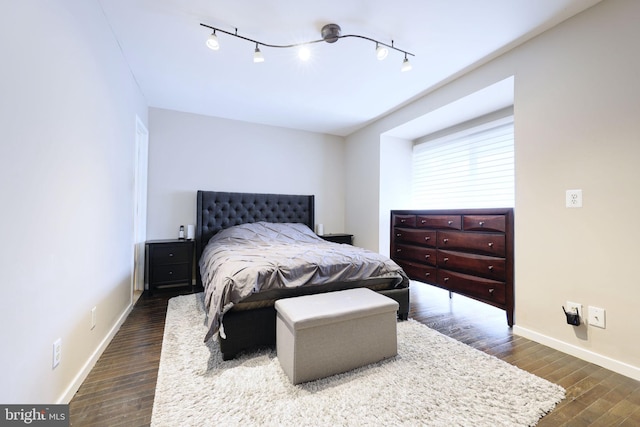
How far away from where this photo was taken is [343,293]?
2002 mm

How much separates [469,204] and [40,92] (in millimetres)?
3915

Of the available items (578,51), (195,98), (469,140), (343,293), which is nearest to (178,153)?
(195,98)

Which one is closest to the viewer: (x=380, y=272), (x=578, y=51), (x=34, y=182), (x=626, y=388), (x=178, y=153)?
(x=34, y=182)

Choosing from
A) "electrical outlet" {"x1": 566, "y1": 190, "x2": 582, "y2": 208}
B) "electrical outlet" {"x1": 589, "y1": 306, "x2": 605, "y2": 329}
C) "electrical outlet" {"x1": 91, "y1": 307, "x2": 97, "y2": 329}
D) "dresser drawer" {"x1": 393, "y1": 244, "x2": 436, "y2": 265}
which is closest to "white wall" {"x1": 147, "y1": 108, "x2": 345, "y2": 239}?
"dresser drawer" {"x1": 393, "y1": 244, "x2": 436, "y2": 265}

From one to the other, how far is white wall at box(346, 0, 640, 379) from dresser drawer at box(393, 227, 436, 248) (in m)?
0.91

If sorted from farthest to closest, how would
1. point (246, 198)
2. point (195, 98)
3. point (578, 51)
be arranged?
1. point (246, 198)
2. point (195, 98)
3. point (578, 51)

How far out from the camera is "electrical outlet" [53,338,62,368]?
131 cm

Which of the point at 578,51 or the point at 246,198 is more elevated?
the point at 578,51

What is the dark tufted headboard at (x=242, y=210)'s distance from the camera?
12.1 feet

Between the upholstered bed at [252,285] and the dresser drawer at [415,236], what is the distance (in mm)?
873

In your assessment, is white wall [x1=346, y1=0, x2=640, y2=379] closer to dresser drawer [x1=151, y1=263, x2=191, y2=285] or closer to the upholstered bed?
the upholstered bed

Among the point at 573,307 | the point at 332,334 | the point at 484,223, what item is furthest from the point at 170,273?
the point at 573,307

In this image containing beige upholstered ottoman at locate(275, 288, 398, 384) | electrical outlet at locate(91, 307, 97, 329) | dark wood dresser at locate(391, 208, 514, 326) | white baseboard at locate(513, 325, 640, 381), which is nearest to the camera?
beige upholstered ottoman at locate(275, 288, 398, 384)

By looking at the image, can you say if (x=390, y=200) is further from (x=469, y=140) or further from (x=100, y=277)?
(x=100, y=277)
